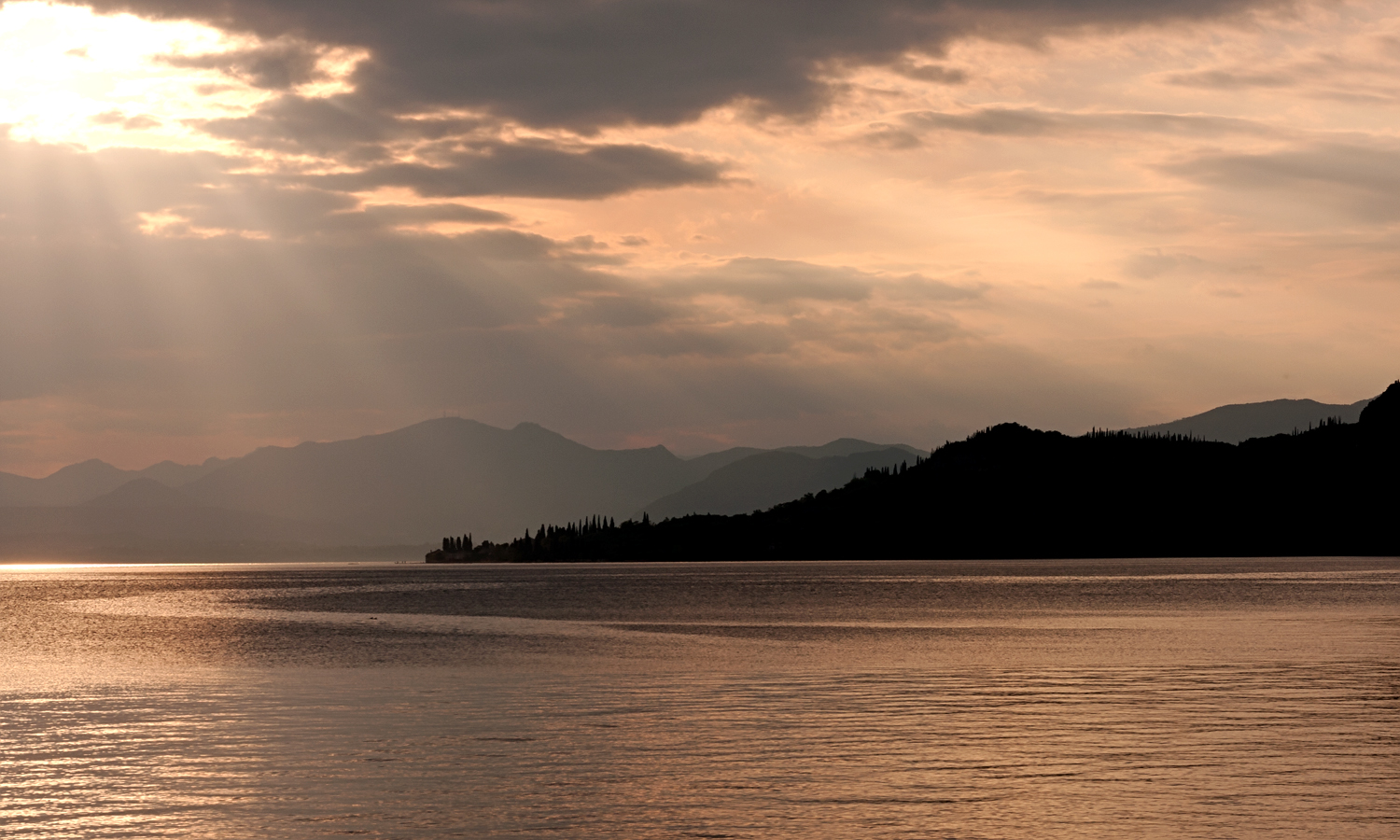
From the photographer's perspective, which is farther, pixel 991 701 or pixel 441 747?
pixel 991 701

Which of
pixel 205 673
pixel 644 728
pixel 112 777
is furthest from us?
pixel 205 673

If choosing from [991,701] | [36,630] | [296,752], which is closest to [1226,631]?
[991,701]

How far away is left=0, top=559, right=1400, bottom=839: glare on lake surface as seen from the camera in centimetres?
3150

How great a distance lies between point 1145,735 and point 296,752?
28429 millimetres

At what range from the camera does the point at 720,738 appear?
43.8 meters

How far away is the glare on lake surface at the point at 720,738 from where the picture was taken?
31500mm

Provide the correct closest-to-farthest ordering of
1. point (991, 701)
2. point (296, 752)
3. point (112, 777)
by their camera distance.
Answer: point (112, 777) < point (296, 752) < point (991, 701)

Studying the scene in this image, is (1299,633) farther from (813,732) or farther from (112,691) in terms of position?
(112,691)

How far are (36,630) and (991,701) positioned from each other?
108m

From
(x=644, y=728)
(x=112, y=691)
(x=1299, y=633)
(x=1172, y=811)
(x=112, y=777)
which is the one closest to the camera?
(x=1172, y=811)

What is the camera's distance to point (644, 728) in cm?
4694

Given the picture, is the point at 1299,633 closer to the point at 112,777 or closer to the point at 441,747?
the point at 441,747

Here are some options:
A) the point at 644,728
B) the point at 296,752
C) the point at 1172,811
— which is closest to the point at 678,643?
the point at 644,728

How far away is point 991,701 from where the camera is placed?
5312cm
